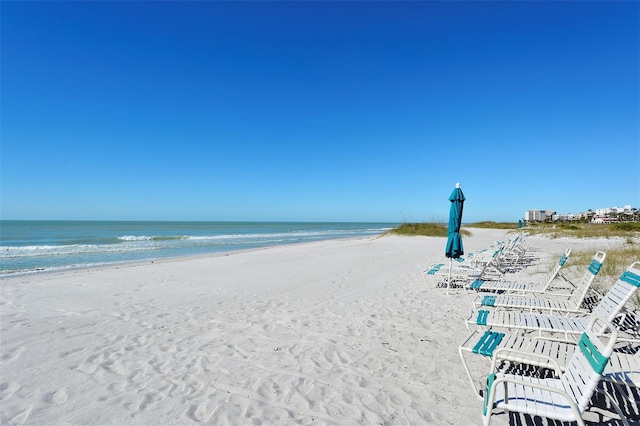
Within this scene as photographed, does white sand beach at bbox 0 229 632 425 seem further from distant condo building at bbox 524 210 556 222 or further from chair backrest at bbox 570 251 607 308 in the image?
distant condo building at bbox 524 210 556 222

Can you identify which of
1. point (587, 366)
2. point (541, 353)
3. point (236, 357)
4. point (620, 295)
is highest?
point (620, 295)

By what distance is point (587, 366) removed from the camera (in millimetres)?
2082

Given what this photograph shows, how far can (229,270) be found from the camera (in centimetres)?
1028

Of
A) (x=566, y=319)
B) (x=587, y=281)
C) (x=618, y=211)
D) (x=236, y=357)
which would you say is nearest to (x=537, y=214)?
(x=618, y=211)

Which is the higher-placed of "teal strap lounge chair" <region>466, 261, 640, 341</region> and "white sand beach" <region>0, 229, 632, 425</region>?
"teal strap lounge chair" <region>466, 261, 640, 341</region>

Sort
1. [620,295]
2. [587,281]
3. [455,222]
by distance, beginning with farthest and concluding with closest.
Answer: [455,222] < [587,281] < [620,295]

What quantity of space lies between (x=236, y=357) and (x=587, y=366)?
3.14 meters

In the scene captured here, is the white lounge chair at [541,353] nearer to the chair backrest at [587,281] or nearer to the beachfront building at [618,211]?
the chair backrest at [587,281]

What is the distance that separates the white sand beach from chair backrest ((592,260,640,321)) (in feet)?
4.88

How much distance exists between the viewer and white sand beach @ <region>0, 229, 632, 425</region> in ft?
9.10

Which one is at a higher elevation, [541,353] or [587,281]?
[587,281]

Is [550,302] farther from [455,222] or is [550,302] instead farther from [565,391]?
[565,391]

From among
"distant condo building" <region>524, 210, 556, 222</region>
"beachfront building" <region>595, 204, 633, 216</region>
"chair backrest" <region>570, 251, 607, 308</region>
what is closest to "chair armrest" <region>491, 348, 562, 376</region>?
"chair backrest" <region>570, 251, 607, 308</region>

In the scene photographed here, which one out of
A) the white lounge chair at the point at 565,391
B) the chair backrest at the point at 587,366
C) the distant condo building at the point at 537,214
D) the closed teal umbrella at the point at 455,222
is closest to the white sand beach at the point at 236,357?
the white lounge chair at the point at 565,391
